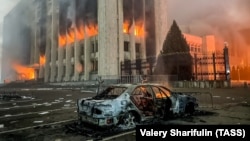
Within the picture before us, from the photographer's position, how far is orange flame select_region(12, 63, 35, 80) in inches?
2625

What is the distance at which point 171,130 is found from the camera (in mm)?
3891

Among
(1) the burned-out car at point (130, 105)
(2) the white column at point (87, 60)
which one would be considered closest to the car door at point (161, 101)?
(1) the burned-out car at point (130, 105)

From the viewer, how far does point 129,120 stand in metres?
6.12

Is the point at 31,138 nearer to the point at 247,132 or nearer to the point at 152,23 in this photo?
the point at 247,132

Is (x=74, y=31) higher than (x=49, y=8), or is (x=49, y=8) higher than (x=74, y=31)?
(x=49, y=8)

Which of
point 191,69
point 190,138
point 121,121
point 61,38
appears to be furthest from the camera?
point 61,38

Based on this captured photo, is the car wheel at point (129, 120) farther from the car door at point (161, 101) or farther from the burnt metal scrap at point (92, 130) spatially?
the car door at point (161, 101)

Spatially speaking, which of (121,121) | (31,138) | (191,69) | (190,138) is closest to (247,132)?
(190,138)

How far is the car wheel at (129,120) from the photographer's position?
602 cm

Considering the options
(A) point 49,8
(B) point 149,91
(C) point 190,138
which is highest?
(A) point 49,8

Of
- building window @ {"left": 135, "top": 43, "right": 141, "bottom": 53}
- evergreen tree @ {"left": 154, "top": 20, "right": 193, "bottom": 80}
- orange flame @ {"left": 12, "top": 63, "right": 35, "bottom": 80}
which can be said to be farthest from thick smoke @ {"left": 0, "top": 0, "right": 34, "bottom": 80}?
evergreen tree @ {"left": 154, "top": 20, "right": 193, "bottom": 80}

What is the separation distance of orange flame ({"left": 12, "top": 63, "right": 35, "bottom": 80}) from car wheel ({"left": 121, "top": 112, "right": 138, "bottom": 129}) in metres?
65.0

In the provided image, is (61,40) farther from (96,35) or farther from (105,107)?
(105,107)

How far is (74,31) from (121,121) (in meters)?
39.8
